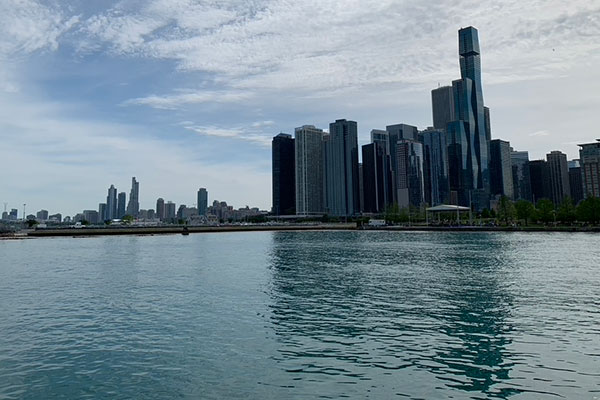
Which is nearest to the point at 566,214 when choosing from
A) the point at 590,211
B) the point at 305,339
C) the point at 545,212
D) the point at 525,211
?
the point at 545,212

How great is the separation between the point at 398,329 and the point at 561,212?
181068mm

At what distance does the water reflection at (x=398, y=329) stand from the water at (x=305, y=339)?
0.30ft

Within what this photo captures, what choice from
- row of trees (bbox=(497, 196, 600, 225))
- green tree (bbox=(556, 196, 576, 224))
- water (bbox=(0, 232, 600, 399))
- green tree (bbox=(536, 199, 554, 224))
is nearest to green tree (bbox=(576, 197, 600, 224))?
row of trees (bbox=(497, 196, 600, 225))

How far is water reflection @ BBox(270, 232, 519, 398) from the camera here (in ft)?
51.5

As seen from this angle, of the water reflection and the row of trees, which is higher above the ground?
the row of trees

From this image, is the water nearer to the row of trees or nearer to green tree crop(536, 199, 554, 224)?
the row of trees

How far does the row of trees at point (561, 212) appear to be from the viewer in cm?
15762

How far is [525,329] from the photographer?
21.7 metres

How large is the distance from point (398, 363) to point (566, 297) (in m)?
20.3

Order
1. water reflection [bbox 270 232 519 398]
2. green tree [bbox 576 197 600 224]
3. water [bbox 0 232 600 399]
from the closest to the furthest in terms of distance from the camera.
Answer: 1. water [bbox 0 232 600 399]
2. water reflection [bbox 270 232 519 398]
3. green tree [bbox 576 197 600 224]

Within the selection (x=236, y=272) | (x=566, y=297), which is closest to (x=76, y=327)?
(x=236, y=272)

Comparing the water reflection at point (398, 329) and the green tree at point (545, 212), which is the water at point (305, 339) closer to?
the water reflection at point (398, 329)

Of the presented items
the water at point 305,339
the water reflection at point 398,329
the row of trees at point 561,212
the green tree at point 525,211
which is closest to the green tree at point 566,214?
the row of trees at point 561,212

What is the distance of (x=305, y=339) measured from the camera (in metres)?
20.6
